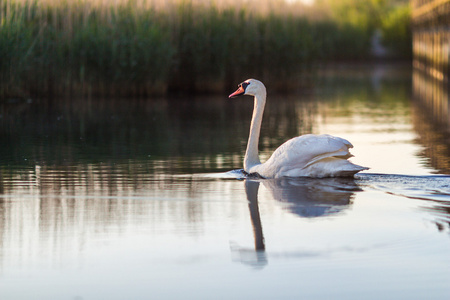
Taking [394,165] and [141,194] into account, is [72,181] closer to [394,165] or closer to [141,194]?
[141,194]

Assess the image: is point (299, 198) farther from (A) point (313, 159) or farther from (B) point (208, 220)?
(B) point (208, 220)

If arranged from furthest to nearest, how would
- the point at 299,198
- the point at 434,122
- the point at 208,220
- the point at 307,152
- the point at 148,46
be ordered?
the point at 148,46 → the point at 434,122 → the point at 307,152 → the point at 299,198 → the point at 208,220

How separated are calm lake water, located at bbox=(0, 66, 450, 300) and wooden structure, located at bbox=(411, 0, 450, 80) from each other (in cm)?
1679

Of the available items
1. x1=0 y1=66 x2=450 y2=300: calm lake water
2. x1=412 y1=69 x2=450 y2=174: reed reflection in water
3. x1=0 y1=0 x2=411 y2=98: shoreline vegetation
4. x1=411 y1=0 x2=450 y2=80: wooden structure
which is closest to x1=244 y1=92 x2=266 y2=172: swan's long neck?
x1=0 y1=66 x2=450 y2=300: calm lake water

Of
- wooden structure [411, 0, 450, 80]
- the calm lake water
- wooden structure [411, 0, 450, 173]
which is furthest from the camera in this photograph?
wooden structure [411, 0, 450, 80]

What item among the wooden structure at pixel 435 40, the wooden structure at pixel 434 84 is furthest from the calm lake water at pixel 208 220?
the wooden structure at pixel 435 40

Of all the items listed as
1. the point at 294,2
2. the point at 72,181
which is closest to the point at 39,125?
the point at 72,181

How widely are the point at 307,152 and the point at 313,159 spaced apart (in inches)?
4.2

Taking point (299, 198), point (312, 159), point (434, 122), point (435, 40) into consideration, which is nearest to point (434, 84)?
point (435, 40)

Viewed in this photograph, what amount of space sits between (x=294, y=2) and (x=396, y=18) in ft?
123

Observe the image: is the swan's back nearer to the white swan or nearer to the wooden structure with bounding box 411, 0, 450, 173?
the white swan

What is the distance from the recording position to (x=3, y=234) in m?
5.83

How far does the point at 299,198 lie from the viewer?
24.0 ft

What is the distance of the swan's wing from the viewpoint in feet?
26.5
